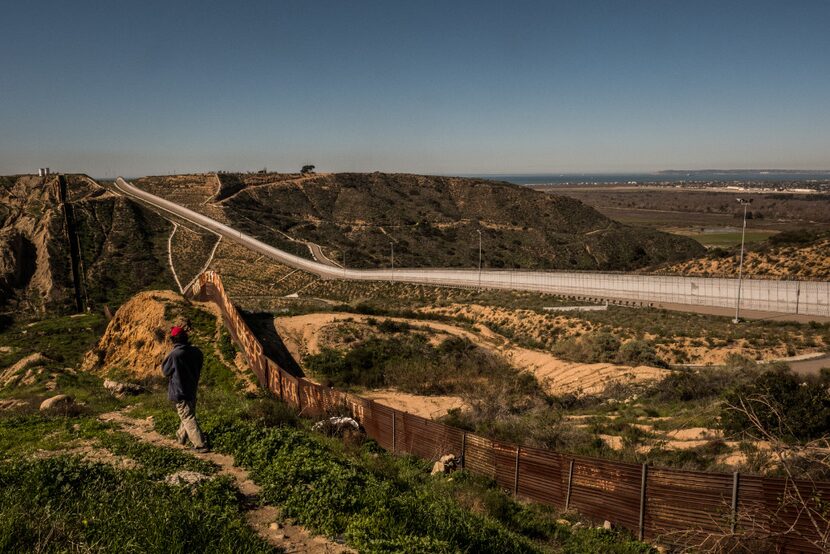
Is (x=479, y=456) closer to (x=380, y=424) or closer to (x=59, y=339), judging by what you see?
(x=380, y=424)

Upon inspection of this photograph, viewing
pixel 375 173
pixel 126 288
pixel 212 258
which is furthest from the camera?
pixel 375 173

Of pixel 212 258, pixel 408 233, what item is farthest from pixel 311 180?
pixel 212 258

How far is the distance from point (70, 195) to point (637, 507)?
8662 centimetres

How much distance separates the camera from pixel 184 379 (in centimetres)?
848

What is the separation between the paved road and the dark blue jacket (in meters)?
38.6

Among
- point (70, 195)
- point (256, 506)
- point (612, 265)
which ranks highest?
point (70, 195)

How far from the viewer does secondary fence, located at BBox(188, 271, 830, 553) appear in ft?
23.5

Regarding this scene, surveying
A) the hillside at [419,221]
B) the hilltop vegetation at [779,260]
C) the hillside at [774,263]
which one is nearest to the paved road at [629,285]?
the hillside at [774,263]

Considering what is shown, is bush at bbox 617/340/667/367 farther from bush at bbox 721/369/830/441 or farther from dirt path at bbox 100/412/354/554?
dirt path at bbox 100/412/354/554

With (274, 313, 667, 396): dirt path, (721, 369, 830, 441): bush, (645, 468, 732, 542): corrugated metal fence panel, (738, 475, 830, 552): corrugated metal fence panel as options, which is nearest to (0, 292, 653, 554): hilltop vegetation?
(645, 468, 732, 542): corrugated metal fence panel

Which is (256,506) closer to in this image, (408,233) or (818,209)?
(408,233)

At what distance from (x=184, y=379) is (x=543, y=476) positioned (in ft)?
20.7

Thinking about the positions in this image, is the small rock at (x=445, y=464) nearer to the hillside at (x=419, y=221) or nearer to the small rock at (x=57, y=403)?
the small rock at (x=57, y=403)

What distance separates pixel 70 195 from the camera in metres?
75.5
